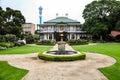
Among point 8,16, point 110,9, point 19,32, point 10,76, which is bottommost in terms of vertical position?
point 10,76

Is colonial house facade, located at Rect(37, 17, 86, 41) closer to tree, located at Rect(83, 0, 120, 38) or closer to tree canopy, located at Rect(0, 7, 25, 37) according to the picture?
tree, located at Rect(83, 0, 120, 38)

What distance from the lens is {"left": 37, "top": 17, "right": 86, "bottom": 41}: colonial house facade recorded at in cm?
5762

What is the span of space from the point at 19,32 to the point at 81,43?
48.8ft

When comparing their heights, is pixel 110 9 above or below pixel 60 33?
above

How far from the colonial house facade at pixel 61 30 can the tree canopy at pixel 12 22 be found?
56.6ft

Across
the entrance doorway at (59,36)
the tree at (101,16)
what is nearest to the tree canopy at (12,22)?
the entrance doorway at (59,36)

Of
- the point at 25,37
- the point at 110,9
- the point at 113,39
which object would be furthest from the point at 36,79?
the point at 113,39

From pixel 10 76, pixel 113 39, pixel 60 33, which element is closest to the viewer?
pixel 10 76

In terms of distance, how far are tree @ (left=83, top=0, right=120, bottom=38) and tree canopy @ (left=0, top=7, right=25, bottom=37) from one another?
1910cm

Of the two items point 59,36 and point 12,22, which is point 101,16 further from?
point 12,22

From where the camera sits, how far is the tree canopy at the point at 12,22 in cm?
3916

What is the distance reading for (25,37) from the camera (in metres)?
45.8

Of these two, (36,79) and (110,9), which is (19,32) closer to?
(110,9)

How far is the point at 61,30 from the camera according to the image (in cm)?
5869
